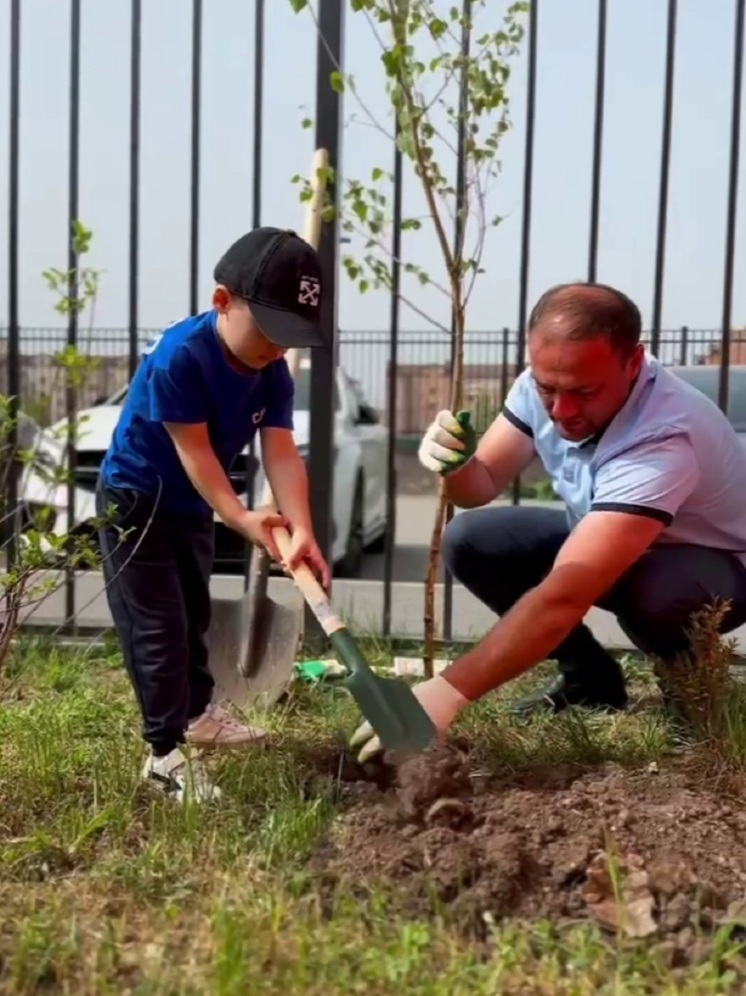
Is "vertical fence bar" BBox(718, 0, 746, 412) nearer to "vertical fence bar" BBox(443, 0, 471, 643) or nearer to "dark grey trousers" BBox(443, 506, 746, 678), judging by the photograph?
"dark grey trousers" BBox(443, 506, 746, 678)

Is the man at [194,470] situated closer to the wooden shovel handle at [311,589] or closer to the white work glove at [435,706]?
the wooden shovel handle at [311,589]

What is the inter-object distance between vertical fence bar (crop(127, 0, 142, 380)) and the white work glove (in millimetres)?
1665

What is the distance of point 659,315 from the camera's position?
3.38 metres

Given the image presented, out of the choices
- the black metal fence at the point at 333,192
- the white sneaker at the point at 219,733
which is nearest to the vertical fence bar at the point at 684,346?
the black metal fence at the point at 333,192

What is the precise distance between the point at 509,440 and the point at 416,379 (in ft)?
30.2

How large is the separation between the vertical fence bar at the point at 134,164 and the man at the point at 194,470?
3.51 feet

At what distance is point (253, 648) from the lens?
283 cm

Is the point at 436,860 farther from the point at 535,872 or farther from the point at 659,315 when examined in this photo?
the point at 659,315

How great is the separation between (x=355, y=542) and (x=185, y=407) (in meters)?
4.07

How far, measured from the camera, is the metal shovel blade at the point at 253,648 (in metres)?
2.78

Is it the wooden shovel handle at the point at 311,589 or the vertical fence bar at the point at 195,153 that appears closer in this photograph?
the wooden shovel handle at the point at 311,589

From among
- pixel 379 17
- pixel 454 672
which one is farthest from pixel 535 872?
pixel 379 17

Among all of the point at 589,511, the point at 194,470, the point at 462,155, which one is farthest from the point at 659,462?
the point at 462,155

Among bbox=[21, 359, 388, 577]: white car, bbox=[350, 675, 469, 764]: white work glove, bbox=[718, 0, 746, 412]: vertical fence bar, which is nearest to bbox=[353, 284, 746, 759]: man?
bbox=[350, 675, 469, 764]: white work glove
